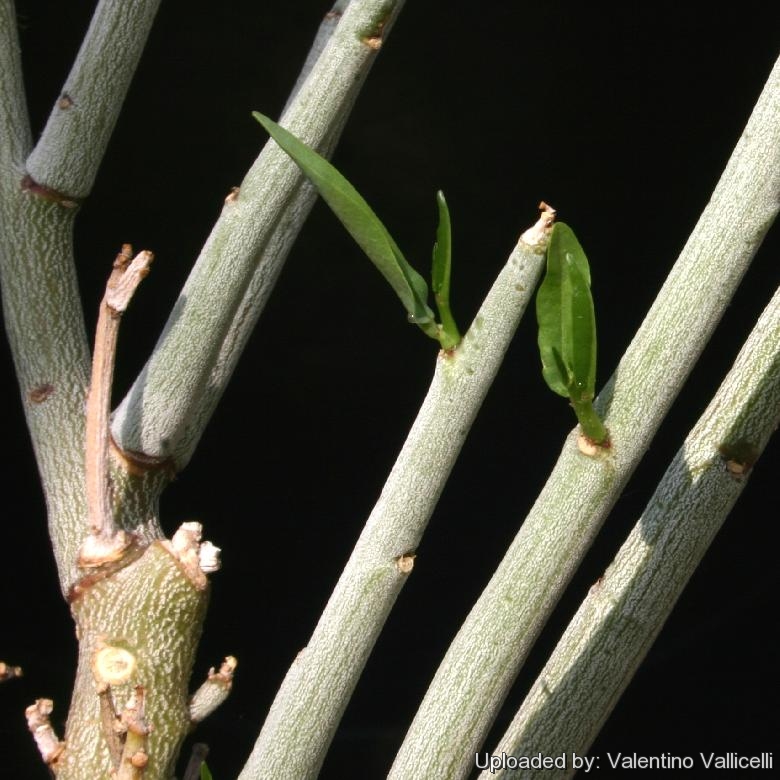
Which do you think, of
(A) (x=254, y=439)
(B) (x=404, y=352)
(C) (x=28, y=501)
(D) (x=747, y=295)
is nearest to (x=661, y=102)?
(D) (x=747, y=295)

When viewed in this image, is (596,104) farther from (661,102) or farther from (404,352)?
(404,352)

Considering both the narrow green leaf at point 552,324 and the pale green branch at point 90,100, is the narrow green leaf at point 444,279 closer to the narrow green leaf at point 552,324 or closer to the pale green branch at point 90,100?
the narrow green leaf at point 552,324

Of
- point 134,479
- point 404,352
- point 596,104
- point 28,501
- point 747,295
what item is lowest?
point 28,501

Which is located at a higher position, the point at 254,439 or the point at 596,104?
the point at 596,104

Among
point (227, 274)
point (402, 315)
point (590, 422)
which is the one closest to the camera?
point (590, 422)

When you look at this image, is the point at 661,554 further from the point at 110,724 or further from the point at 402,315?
the point at 402,315

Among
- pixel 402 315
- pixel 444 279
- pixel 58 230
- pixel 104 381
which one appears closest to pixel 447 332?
pixel 444 279

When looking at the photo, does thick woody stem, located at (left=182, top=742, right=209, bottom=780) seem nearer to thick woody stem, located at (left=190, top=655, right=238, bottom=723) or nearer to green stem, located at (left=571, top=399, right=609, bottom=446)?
thick woody stem, located at (left=190, top=655, right=238, bottom=723)

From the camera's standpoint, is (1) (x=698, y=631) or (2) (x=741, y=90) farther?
(1) (x=698, y=631)
